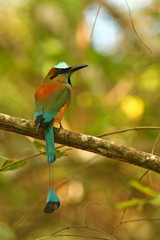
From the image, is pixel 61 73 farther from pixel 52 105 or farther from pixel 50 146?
pixel 50 146

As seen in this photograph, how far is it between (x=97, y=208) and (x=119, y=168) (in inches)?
25.3

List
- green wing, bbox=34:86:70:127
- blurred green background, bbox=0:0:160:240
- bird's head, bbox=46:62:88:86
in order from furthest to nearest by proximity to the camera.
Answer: blurred green background, bbox=0:0:160:240
bird's head, bbox=46:62:88:86
green wing, bbox=34:86:70:127

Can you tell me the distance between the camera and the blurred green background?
5.00 meters

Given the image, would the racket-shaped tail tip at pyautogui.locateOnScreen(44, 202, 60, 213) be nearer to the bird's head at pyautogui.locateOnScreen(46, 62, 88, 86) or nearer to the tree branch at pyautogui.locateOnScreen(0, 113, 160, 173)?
the tree branch at pyautogui.locateOnScreen(0, 113, 160, 173)

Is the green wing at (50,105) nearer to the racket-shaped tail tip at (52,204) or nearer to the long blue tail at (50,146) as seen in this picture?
the long blue tail at (50,146)

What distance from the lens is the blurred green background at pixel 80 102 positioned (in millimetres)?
5000

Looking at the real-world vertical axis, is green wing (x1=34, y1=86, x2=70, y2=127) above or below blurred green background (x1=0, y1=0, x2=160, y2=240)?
below

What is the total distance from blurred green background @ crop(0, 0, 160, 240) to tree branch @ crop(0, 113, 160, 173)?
3.17 feet

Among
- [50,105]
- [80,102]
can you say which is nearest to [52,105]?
[50,105]

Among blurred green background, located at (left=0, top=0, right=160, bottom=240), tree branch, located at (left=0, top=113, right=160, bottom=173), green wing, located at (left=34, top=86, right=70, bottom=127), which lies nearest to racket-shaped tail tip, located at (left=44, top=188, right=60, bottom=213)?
tree branch, located at (left=0, top=113, right=160, bottom=173)

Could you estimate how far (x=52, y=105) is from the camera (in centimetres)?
329

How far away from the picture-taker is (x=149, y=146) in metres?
4.97

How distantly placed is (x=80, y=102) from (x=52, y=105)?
7.78 ft

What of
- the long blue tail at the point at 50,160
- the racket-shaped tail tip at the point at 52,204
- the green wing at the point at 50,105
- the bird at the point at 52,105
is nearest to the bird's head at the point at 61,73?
the bird at the point at 52,105
